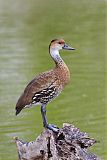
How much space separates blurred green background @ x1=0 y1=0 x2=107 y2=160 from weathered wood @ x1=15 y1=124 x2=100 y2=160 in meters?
2.41

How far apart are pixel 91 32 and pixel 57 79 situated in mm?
10598

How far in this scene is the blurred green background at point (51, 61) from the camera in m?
10.5

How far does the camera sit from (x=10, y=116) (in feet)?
36.0

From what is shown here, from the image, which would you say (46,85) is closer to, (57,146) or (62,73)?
(62,73)

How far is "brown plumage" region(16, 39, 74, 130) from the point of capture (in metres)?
6.99

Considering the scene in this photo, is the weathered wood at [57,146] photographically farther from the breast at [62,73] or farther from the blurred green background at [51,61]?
the blurred green background at [51,61]

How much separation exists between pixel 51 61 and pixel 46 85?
755 cm

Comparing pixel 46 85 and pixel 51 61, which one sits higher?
pixel 51 61

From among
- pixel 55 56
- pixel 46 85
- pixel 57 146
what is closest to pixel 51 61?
pixel 55 56

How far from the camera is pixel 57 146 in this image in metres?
6.78

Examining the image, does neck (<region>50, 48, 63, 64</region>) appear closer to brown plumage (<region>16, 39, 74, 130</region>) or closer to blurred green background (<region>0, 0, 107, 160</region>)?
brown plumage (<region>16, 39, 74, 130</region>)

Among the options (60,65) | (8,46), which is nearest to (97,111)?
(60,65)

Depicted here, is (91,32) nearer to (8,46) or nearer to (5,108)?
(8,46)

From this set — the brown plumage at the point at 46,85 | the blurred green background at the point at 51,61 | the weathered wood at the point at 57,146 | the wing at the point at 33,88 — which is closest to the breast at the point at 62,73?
the brown plumage at the point at 46,85
